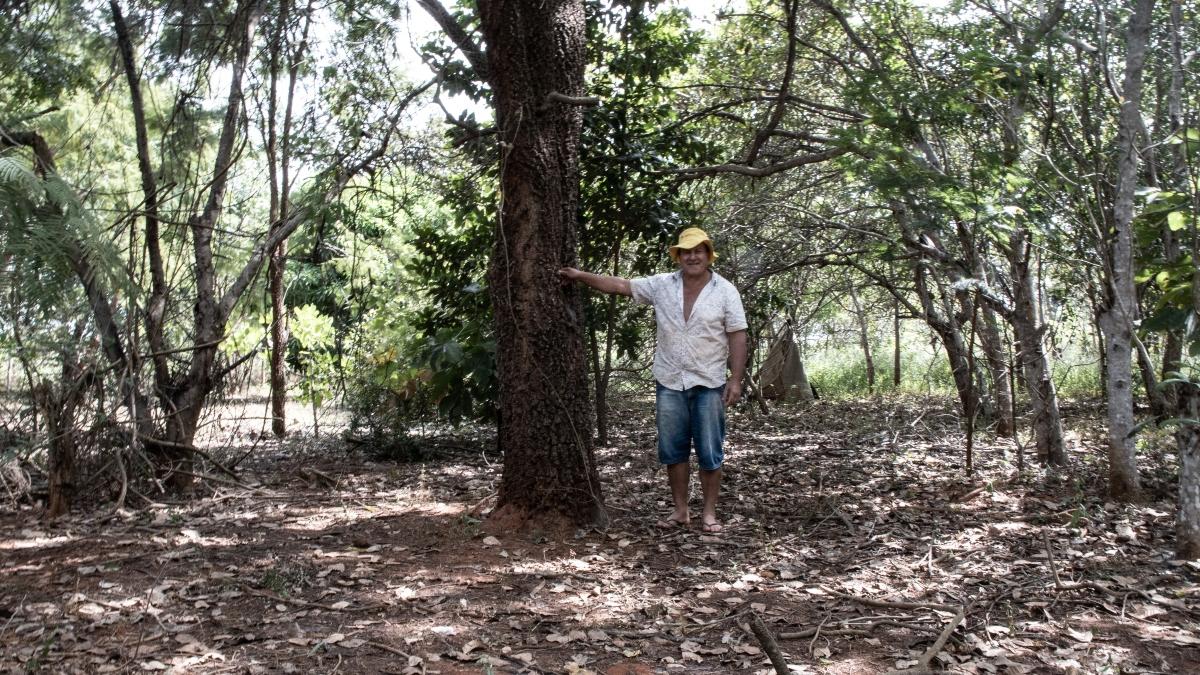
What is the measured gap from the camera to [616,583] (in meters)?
4.66

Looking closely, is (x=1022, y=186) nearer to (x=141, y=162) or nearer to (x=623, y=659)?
(x=623, y=659)

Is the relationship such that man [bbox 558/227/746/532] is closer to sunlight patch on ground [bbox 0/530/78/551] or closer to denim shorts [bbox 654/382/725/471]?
denim shorts [bbox 654/382/725/471]

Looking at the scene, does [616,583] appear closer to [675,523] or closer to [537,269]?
[675,523]

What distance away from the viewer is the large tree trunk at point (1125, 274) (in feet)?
17.5

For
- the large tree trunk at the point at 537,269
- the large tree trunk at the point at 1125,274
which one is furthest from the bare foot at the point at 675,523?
the large tree trunk at the point at 1125,274

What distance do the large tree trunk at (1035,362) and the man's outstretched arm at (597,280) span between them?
3.36m

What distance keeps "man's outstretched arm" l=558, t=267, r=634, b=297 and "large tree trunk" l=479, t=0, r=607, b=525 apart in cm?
7

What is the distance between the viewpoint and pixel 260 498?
645 centimetres

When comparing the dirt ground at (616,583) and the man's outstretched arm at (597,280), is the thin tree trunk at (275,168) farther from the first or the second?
the man's outstretched arm at (597,280)

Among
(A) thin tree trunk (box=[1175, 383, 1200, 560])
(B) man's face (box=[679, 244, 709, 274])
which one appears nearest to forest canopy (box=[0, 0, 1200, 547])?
(A) thin tree trunk (box=[1175, 383, 1200, 560])

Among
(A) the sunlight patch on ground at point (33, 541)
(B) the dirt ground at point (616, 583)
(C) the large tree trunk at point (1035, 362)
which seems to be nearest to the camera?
(B) the dirt ground at point (616, 583)

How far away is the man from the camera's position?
550cm

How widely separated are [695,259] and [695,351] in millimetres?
519

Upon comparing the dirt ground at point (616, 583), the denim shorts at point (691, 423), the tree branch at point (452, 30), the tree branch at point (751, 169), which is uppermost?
the tree branch at point (452, 30)
